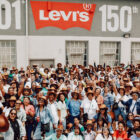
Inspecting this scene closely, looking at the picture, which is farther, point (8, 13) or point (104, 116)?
point (8, 13)

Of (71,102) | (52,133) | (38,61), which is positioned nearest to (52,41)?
(38,61)

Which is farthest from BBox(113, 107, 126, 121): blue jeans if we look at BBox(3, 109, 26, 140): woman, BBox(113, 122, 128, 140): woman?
BBox(3, 109, 26, 140): woman

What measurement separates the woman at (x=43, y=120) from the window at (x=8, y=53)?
868 centimetres

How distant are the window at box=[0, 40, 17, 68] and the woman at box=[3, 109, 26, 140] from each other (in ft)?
30.5

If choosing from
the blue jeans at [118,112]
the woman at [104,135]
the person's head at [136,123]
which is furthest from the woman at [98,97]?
the person's head at [136,123]

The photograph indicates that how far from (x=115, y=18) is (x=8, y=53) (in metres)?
7.34

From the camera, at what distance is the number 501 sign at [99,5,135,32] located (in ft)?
51.6

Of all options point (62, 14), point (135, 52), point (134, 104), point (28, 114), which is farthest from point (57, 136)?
point (135, 52)

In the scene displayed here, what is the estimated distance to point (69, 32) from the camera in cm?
1529

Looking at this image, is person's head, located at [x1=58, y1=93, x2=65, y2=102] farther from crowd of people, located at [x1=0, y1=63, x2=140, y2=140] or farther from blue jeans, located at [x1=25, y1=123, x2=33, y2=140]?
blue jeans, located at [x1=25, y1=123, x2=33, y2=140]

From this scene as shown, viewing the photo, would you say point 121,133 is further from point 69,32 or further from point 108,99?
point 69,32

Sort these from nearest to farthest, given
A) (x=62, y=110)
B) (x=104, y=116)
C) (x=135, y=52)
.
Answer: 1. (x=104, y=116)
2. (x=62, y=110)
3. (x=135, y=52)

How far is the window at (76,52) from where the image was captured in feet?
51.4

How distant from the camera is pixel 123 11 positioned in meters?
16.0
